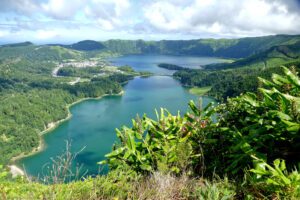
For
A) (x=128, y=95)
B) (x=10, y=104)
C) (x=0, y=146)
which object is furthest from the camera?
(x=128, y=95)

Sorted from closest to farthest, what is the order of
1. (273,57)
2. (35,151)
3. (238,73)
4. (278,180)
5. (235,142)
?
(278,180) < (235,142) < (35,151) < (238,73) < (273,57)

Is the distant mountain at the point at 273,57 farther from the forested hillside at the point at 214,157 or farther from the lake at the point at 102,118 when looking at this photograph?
the forested hillside at the point at 214,157

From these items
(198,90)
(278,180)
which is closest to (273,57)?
(198,90)

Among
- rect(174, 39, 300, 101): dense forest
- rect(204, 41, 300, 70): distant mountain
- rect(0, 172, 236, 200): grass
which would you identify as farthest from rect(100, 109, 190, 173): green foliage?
rect(204, 41, 300, 70): distant mountain

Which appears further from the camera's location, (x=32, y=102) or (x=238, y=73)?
(x=238, y=73)

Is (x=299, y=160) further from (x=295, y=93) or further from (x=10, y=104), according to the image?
(x=10, y=104)

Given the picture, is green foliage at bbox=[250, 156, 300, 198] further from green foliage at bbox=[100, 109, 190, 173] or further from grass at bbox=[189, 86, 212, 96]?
grass at bbox=[189, 86, 212, 96]

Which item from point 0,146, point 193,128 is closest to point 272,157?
point 193,128

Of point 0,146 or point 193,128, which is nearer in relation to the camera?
point 193,128

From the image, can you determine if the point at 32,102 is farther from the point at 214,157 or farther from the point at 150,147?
the point at 214,157
